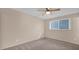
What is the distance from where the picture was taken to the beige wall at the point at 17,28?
69.5 inches

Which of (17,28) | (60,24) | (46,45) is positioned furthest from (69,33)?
(17,28)

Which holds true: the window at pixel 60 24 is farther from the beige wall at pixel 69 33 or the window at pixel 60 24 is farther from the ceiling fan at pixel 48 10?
the ceiling fan at pixel 48 10

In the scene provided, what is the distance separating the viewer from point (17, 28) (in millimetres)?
1805

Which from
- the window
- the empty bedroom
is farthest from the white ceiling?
the window

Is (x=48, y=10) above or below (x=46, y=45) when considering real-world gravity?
above

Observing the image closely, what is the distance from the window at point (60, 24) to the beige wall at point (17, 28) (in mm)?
166

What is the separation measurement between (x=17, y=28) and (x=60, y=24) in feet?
2.30

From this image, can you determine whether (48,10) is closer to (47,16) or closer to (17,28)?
(47,16)

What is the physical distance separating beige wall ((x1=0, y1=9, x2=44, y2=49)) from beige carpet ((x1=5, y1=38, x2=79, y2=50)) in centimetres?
7

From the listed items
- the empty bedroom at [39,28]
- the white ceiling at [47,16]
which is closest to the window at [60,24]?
the empty bedroom at [39,28]

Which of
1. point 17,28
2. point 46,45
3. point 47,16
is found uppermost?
point 47,16
